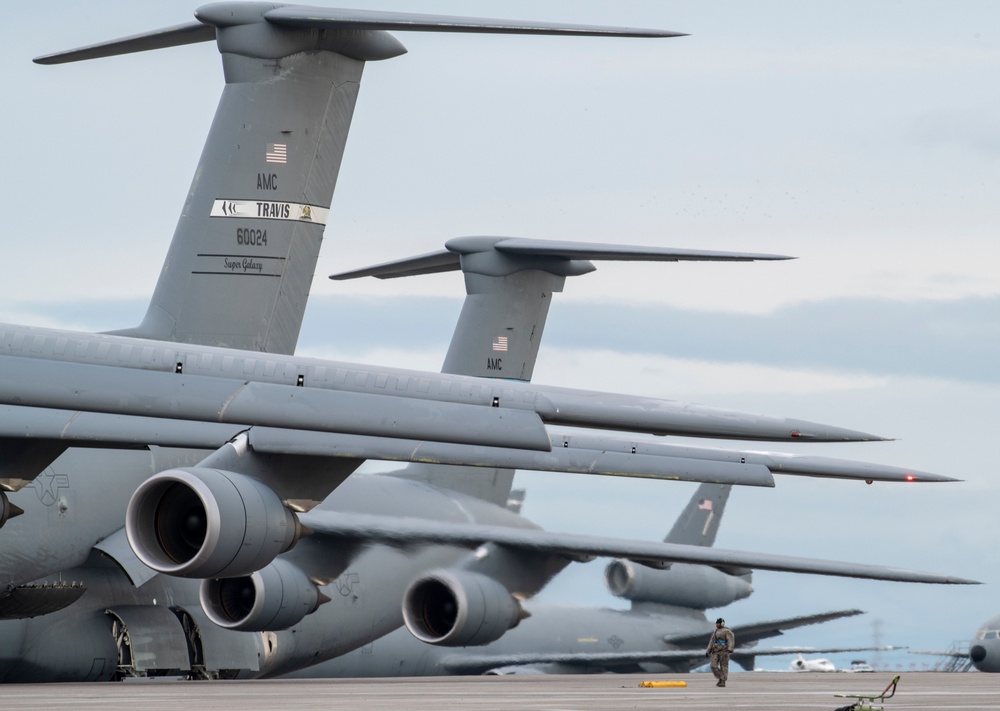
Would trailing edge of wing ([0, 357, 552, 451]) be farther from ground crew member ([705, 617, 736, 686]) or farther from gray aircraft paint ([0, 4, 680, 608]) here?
ground crew member ([705, 617, 736, 686])

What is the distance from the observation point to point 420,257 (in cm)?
1898

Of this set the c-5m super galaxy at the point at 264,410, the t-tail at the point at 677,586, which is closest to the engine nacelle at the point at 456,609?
the c-5m super galaxy at the point at 264,410

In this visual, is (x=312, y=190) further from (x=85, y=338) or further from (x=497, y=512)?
(x=497, y=512)

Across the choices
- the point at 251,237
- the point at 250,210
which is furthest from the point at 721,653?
the point at 250,210

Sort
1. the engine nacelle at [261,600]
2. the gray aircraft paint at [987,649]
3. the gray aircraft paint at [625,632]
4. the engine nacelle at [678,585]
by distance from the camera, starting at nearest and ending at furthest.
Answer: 1. the engine nacelle at [261,600]
2. the gray aircraft paint at [625,632]
3. the engine nacelle at [678,585]
4. the gray aircraft paint at [987,649]

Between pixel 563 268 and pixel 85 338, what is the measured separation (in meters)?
10.4

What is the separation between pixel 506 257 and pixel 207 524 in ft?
26.0

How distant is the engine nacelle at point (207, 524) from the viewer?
11297 millimetres

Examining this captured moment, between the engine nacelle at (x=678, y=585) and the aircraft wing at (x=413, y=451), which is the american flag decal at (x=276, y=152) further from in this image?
the engine nacelle at (x=678, y=585)

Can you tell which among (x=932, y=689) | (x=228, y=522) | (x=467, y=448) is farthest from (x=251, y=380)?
(x=932, y=689)

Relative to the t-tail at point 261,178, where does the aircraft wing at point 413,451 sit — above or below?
below

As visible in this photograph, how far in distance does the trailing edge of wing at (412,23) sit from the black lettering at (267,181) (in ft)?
4.74

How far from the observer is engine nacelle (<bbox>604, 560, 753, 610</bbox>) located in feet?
74.7

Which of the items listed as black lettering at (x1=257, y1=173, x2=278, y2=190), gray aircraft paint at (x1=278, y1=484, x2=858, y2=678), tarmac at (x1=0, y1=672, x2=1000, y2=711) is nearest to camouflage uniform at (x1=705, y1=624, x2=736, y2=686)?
tarmac at (x1=0, y1=672, x2=1000, y2=711)
